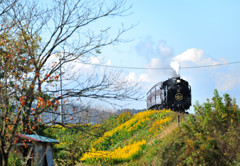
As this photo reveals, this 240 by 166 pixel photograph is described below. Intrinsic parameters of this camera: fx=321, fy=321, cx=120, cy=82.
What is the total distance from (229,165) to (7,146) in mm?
8169

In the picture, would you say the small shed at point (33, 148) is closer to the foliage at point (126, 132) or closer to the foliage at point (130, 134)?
the foliage at point (130, 134)

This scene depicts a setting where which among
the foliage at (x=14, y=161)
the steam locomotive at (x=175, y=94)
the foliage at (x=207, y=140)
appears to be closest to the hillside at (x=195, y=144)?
the foliage at (x=207, y=140)

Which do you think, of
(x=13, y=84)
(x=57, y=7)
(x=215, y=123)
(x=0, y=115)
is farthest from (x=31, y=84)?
(x=215, y=123)

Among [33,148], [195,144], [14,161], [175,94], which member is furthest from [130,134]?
[33,148]

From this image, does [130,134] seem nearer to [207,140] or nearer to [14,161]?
[207,140]

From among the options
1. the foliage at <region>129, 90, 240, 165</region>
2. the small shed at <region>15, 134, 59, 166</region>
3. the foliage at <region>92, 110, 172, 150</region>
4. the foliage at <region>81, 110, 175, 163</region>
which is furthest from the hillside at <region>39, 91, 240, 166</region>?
the foliage at <region>92, 110, 172, 150</region>

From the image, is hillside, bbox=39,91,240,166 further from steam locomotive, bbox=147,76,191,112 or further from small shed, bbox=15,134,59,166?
steam locomotive, bbox=147,76,191,112

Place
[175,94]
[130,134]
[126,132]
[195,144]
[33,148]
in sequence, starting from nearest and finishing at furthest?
[33,148] → [195,144] → [130,134] → [126,132] → [175,94]

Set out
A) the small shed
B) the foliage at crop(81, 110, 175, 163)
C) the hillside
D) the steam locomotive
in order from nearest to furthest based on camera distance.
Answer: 1. the small shed
2. the hillside
3. the foliage at crop(81, 110, 175, 163)
4. the steam locomotive

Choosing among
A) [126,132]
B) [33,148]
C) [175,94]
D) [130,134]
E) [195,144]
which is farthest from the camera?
[175,94]

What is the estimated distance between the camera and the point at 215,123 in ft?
46.6

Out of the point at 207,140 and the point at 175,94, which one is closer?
the point at 207,140

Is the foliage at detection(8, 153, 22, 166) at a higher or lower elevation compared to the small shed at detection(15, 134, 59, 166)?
lower

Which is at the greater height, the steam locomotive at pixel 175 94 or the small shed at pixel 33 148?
the steam locomotive at pixel 175 94
